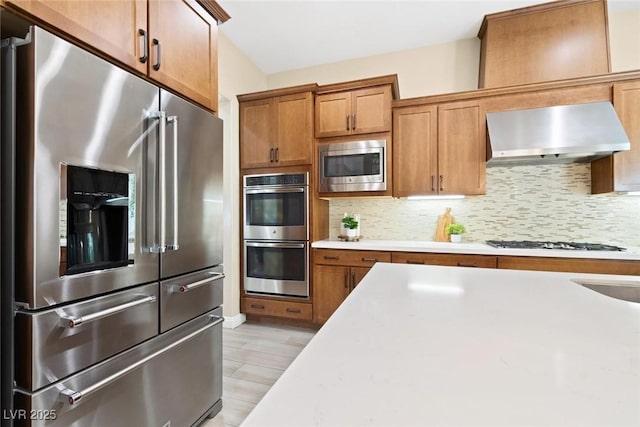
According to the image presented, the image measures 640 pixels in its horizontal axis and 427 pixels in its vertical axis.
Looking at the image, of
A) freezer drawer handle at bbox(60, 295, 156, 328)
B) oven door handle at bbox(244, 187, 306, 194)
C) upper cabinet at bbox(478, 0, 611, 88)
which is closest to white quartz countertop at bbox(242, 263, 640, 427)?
freezer drawer handle at bbox(60, 295, 156, 328)

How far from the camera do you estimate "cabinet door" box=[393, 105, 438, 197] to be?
287cm

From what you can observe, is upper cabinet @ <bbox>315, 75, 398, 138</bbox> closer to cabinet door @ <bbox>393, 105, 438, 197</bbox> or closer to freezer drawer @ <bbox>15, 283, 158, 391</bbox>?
cabinet door @ <bbox>393, 105, 438, 197</bbox>

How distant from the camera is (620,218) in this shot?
2623 mm

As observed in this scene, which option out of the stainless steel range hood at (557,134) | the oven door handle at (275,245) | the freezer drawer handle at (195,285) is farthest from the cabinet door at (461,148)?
the freezer drawer handle at (195,285)

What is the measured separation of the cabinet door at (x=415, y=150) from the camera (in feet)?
9.41

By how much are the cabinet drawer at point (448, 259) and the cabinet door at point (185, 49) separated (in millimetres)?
1942

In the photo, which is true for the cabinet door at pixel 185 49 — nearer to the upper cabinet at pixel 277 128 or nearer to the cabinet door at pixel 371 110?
the upper cabinet at pixel 277 128

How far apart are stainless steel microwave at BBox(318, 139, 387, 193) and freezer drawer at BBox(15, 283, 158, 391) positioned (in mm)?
2052

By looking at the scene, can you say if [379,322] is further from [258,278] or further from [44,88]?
[258,278]

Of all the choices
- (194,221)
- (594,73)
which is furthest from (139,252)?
(594,73)

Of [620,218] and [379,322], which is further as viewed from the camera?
[620,218]

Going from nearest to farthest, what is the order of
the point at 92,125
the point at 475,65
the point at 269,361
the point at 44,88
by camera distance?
the point at 44,88
the point at 92,125
the point at 269,361
the point at 475,65

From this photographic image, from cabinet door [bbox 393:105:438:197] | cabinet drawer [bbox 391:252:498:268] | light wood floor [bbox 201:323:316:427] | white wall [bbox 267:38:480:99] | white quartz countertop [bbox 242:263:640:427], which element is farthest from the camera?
white wall [bbox 267:38:480:99]

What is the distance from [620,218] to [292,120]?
3113 millimetres
